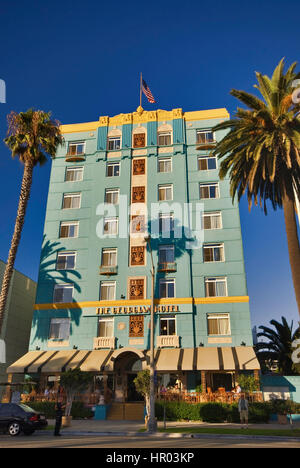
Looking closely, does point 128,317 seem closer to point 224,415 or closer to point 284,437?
point 224,415

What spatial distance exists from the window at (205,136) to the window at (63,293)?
20566mm

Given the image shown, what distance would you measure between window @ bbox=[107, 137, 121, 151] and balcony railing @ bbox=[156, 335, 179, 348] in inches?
843

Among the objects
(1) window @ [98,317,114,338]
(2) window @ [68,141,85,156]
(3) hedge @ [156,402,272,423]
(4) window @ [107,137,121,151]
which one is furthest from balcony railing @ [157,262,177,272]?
(2) window @ [68,141,85,156]

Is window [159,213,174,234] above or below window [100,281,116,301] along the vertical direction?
above

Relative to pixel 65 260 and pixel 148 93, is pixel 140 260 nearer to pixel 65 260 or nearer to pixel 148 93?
pixel 65 260

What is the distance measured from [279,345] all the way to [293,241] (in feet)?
77.6

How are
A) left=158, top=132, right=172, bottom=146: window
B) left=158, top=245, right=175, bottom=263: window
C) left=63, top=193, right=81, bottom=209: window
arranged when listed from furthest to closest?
left=158, top=132, right=172, bottom=146: window, left=63, top=193, right=81, bottom=209: window, left=158, top=245, right=175, bottom=263: window

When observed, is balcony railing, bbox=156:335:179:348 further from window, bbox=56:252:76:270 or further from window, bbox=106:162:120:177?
window, bbox=106:162:120:177

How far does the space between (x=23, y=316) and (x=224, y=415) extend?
84.0 ft

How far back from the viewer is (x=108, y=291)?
123ft

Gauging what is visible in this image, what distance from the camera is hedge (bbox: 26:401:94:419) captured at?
30.0m

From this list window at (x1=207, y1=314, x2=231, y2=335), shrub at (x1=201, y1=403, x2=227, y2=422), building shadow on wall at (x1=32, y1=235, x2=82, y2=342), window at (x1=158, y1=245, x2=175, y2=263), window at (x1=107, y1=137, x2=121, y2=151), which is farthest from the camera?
window at (x1=107, y1=137, x2=121, y2=151)

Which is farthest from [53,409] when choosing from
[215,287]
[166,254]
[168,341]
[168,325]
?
[215,287]

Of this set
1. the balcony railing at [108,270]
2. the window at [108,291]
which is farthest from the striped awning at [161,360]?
the balcony railing at [108,270]
